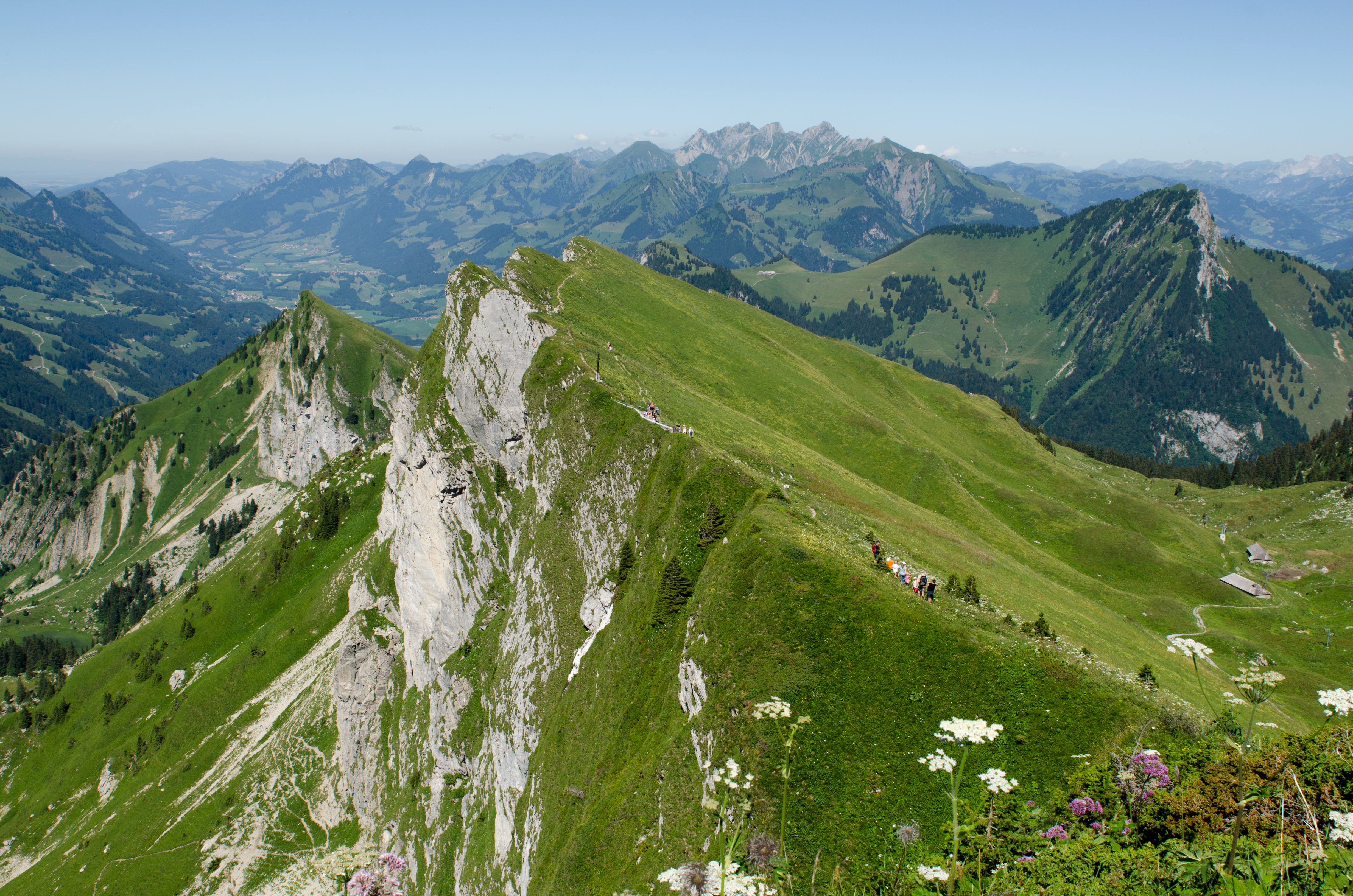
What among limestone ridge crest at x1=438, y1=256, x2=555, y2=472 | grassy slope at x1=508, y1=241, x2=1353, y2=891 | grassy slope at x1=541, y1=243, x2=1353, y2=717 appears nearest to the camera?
grassy slope at x1=508, y1=241, x2=1353, y2=891

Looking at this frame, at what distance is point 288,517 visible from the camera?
164 meters

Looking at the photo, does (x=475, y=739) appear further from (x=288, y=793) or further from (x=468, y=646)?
(x=288, y=793)

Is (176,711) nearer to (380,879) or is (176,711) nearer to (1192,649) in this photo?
(380,879)

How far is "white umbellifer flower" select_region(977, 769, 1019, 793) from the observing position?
1323cm

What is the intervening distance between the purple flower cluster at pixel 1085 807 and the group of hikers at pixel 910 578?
52.9 feet

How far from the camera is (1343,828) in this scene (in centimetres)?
1304

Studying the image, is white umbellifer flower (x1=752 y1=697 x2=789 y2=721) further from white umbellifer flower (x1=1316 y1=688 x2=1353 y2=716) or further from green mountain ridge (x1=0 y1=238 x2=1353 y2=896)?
white umbellifer flower (x1=1316 y1=688 x2=1353 y2=716)

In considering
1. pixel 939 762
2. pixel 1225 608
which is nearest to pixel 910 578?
pixel 939 762

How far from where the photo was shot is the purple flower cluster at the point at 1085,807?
18.8m

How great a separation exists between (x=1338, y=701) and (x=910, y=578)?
31222mm

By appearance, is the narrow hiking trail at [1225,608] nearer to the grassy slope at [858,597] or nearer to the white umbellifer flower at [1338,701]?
the grassy slope at [858,597]

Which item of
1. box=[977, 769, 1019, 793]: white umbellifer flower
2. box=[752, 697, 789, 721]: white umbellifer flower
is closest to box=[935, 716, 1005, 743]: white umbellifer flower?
box=[977, 769, 1019, 793]: white umbellifer flower

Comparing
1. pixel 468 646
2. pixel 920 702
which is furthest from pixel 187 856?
pixel 920 702

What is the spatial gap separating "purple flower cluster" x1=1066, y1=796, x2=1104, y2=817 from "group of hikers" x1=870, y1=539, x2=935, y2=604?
1612 centimetres
